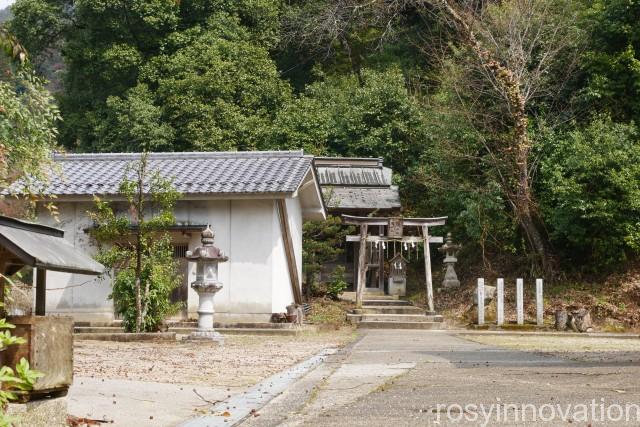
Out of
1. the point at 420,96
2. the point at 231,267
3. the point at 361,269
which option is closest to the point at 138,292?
the point at 231,267

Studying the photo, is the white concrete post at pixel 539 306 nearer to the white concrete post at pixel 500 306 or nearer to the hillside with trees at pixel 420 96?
the white concrete post at pixel 500 306

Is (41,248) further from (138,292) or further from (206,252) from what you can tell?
(138,292)

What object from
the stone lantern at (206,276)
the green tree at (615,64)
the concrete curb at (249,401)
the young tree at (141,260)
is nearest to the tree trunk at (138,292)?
the young tree at (141,260)

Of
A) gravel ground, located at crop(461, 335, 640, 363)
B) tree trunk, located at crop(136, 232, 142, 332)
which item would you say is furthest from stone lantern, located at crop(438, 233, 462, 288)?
tree trunk, located at crop(136, 232, 142, 332)

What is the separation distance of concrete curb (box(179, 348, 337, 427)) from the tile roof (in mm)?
8868

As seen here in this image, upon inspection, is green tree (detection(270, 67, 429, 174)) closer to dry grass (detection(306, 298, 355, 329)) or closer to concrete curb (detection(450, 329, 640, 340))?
dry grass (detection(306, 298, 355, 329))

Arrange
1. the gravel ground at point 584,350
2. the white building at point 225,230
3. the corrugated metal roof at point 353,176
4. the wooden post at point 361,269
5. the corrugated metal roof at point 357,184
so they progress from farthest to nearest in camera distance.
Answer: the corrugated metal roof at point 353,176 → the corrugated metal roof at point 357,184 → the wooden post at point 361,269 → the white building at point 225,230 → the gravel ground at point 584,350

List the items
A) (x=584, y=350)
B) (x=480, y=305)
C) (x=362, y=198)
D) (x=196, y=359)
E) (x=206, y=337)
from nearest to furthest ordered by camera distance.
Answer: (x=196, y=359) < (x=584, y=350) < (x=206, y=337) < (x=480, y=305) < (x=362, y=198)

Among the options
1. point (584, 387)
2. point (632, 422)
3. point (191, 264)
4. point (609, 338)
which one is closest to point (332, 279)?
point (191, 264)

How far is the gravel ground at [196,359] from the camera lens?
881 centimetres

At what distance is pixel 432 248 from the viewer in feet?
95.0

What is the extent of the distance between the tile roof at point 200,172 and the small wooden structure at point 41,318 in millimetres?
12392

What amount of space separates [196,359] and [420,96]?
2093 centimetres

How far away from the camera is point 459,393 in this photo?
7.02 meters
